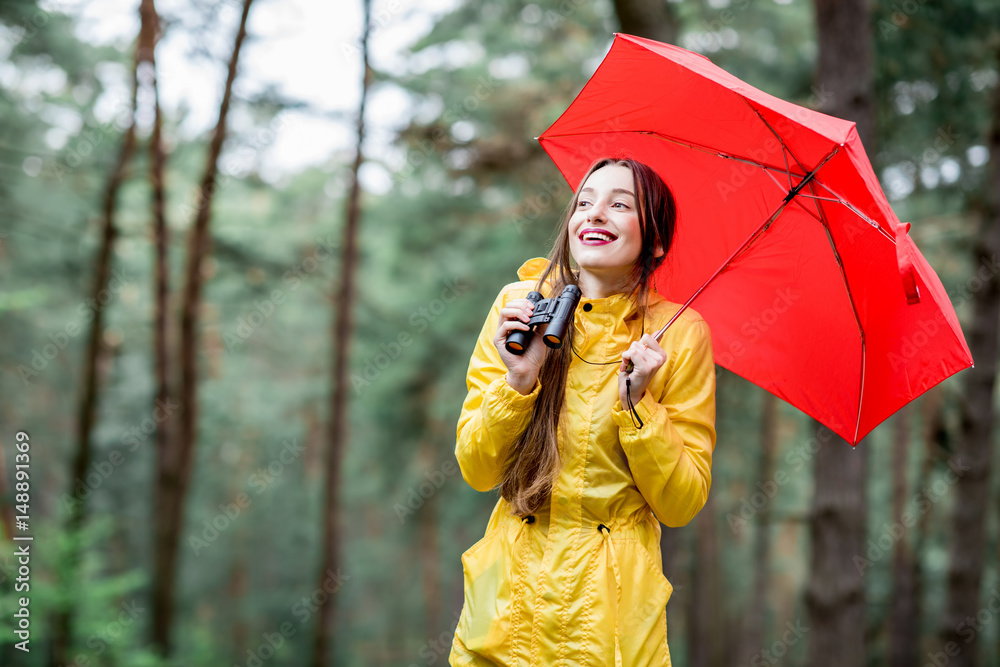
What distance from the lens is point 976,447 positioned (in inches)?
305

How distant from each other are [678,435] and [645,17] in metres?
3.52

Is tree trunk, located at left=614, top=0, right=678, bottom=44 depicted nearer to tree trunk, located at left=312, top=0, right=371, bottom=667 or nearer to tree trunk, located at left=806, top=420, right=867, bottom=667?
tree trunk, located at left=806, top=420, right=867, bottom=667

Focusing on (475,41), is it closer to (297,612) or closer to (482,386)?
(482,386)

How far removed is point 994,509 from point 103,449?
21.0 metres

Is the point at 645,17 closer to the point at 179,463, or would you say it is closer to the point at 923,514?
the point at 179,463

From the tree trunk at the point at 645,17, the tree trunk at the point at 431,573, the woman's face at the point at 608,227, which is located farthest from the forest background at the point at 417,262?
the woman's face at the point at 608,227

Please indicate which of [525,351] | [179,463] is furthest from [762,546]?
[525,351]

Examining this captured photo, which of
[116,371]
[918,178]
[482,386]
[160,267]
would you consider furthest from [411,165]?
[116,371]

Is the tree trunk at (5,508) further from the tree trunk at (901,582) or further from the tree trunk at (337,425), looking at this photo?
the tree trunk at (901,582)

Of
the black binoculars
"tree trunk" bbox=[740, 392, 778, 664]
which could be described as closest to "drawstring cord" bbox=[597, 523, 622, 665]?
the black binoculars

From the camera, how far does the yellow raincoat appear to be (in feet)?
6.76

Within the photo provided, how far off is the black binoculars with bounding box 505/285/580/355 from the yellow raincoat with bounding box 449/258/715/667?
16cm

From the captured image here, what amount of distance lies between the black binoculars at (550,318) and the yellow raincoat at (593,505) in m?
0.16

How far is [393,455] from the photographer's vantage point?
14609mm
